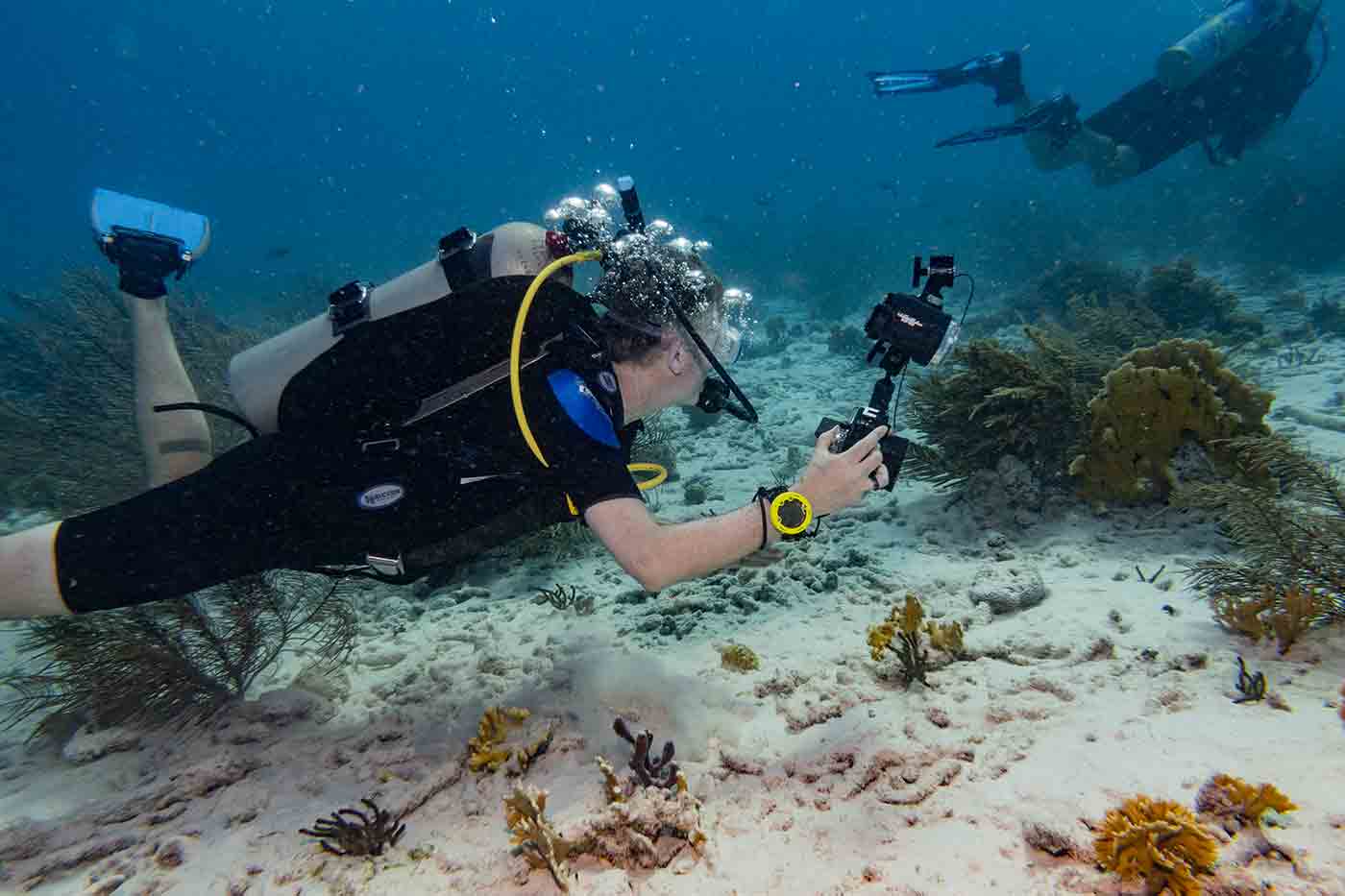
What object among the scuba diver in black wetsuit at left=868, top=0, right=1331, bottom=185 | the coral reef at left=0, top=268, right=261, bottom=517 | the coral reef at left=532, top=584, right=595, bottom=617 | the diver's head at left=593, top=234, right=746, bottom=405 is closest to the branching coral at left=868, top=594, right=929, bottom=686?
the diver's head at left=593, top=234, right=746, bottom=405

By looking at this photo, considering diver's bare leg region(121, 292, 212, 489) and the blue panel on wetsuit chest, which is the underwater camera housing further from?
diver's bare leg region(121, 292, 212, 489)

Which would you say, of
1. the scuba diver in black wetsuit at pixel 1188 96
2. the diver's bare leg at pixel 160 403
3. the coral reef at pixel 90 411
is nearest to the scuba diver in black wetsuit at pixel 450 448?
the diver's bare leg at pixel 160 403

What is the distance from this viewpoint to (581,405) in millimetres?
2562

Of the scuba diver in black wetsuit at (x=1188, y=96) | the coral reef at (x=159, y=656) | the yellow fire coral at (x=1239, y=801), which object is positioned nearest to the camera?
the yellow fire coral at (x=1239, y=801)

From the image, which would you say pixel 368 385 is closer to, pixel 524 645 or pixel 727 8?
pixel 524 645

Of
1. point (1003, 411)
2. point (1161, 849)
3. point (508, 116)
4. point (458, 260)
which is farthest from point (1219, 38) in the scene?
point (508, 116)

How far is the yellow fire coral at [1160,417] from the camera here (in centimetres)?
409

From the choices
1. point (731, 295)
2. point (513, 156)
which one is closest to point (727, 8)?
point (513, 156)

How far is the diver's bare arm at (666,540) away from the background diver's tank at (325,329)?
131 cm

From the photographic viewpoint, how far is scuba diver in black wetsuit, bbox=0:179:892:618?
258 centimetres

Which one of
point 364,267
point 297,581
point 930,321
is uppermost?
point 364,267

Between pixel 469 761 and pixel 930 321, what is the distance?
117 inches

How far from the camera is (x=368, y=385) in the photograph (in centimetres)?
271

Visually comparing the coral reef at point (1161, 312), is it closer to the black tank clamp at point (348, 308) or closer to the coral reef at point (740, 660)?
the coral reef at point (740, 660)
